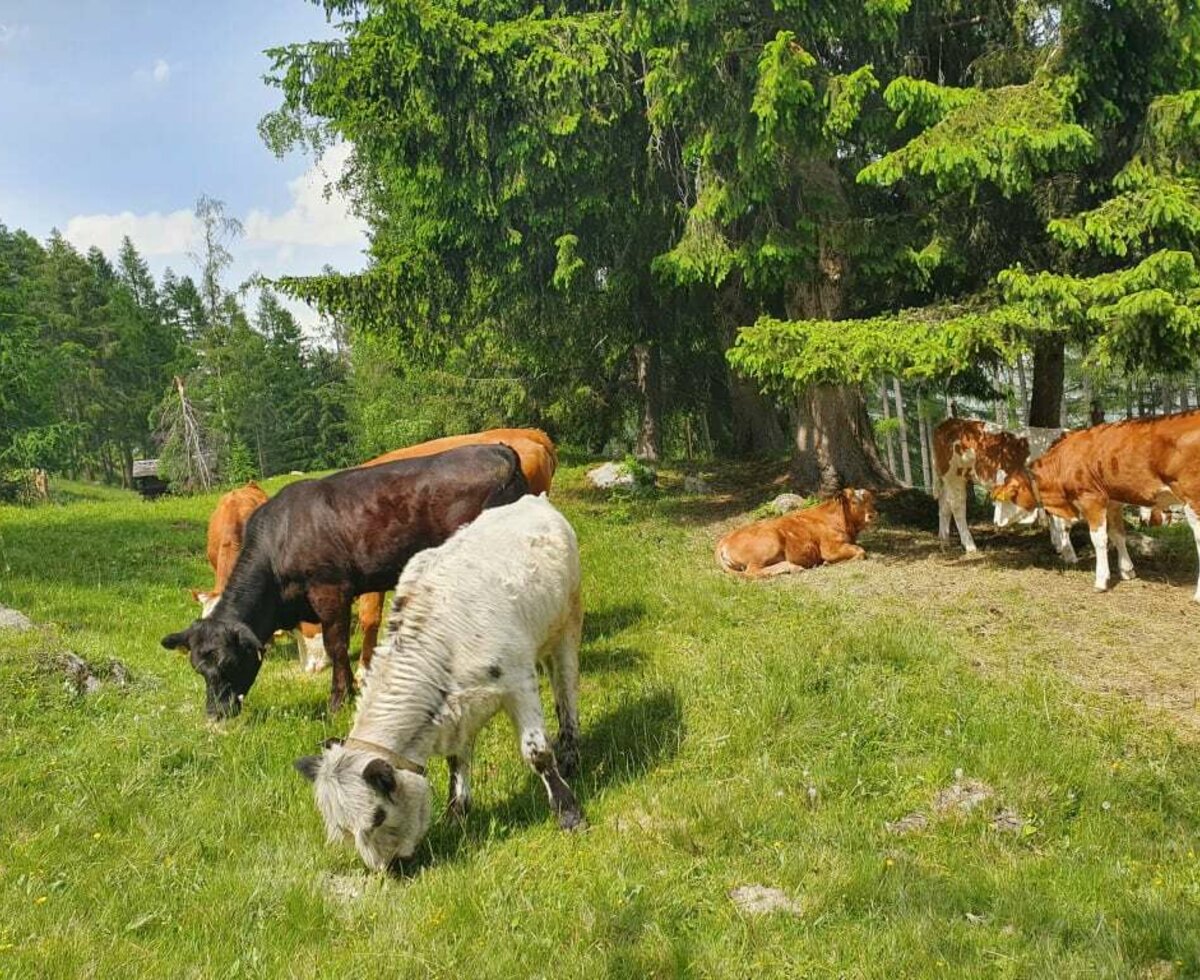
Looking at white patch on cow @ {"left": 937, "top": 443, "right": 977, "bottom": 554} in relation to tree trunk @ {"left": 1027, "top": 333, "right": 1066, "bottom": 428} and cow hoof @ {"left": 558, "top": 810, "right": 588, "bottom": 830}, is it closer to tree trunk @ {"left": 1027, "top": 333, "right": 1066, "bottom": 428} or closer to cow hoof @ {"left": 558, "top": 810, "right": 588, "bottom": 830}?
tree trunk @ {"left": 1027, "top": 333, "right": 1066, "bottom": 428}

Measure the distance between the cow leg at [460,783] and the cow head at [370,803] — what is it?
1.84 ft

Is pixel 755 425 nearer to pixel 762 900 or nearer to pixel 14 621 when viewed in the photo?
pixel 14 621

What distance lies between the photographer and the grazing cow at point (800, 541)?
1176 cm

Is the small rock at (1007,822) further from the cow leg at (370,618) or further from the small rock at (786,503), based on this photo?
the small rock at (786,503)

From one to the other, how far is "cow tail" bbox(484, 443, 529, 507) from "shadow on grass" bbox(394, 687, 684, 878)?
2.02 meters

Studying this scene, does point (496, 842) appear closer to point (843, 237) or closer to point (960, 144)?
point (960, 144)

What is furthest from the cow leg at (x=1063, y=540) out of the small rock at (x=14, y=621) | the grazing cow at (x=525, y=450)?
the small rock at (x=14, y=621)

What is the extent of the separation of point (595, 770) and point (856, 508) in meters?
7.63

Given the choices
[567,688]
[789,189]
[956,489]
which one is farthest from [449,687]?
[789,189]

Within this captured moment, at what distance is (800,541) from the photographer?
470 inches

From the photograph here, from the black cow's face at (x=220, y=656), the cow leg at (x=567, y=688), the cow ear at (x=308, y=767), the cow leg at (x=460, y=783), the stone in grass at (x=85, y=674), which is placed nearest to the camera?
the cow ear at (x=308, y=767)

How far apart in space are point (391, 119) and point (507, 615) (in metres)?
11.6

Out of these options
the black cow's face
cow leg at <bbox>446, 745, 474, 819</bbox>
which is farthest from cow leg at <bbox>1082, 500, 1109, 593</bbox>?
the black cow's face

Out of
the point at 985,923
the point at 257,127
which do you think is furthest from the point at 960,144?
the point at 257,127
